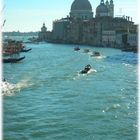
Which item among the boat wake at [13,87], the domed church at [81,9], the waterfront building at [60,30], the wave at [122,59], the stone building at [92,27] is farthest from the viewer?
the domed church at [81,9]

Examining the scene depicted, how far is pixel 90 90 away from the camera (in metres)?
14.1

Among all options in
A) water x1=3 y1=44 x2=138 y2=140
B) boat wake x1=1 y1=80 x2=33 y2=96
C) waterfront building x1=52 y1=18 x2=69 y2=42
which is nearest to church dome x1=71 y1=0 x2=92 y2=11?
waterfront building x1=52 y1=18 x2=69 y2=42

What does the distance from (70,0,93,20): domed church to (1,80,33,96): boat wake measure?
198 feet

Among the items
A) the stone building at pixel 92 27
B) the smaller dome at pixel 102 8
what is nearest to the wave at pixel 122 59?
the stone building at pixel 92 27

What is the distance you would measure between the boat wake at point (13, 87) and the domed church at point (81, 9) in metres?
60.4

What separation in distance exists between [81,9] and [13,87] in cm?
6323

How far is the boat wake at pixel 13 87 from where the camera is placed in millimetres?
13401

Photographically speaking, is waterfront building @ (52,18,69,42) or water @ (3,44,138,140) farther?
waterfront building @ (52,18,69,42)

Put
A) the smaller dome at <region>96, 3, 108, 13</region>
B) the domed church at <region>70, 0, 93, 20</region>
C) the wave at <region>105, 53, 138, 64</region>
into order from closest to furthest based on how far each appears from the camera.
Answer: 1. the wave at <region>105, 53, 138, 64</region>
2. the smaller dome at <region>96, 3, 108, 13</region>
3. the domed church at <region>70, 0, 93, 20</region>

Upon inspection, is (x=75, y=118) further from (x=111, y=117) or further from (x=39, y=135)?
(x=39, y=135)

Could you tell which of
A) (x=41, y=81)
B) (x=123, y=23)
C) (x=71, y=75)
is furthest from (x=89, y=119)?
(x=123, y=23)

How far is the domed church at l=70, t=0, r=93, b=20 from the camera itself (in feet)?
251

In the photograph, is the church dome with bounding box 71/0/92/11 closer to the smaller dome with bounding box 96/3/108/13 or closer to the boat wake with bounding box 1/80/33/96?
the smaller dome with bounding box 96/3/108/13

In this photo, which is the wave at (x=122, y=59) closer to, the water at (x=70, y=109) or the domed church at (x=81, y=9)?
the water at (x=70, y=109)
